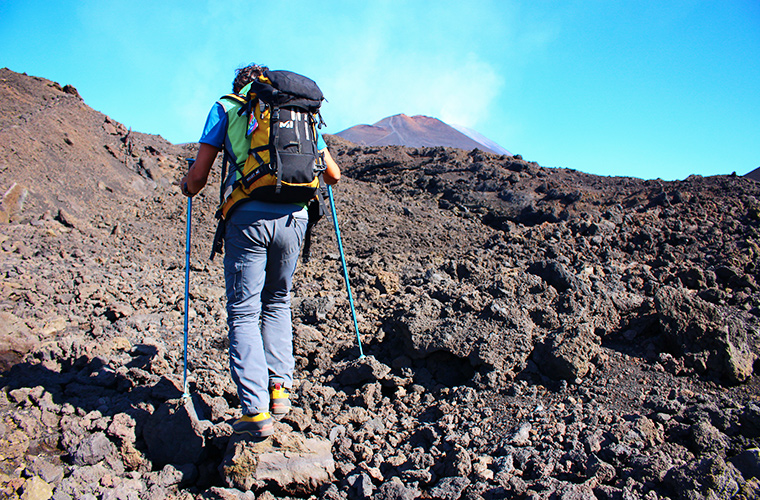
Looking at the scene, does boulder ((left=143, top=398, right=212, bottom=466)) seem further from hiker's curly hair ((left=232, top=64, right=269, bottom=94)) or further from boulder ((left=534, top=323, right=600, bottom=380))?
boulder ((left=534, top=323, right=600, bottom=380))

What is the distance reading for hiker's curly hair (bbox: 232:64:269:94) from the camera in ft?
8.65

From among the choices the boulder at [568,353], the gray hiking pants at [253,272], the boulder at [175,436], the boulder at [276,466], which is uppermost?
the gray hiking pants at [253,272]

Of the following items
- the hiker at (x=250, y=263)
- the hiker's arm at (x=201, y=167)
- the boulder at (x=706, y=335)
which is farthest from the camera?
the boulder at (x=706, y=335)

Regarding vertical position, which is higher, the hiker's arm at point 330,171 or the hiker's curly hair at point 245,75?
the hiker's curly hair at point 245,75

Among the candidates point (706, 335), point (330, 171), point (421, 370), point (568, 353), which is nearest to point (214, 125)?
point (330, 171)

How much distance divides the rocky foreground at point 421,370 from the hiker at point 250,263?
0.73ft

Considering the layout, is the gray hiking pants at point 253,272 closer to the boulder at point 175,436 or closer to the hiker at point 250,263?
the hiker at point 250,263

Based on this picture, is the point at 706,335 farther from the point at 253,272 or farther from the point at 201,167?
the point at 201,167

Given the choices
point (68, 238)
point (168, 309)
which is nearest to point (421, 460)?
point (168, 309)

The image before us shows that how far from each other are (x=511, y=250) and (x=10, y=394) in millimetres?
5036

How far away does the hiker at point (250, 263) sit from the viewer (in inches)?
89.0

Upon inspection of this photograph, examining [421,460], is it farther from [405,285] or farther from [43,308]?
[43,308]

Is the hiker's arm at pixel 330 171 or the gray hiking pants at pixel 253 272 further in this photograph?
the hiker's arm at pixel 330 171

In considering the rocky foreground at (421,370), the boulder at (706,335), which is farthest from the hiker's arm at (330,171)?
the boulder at (706,335)
